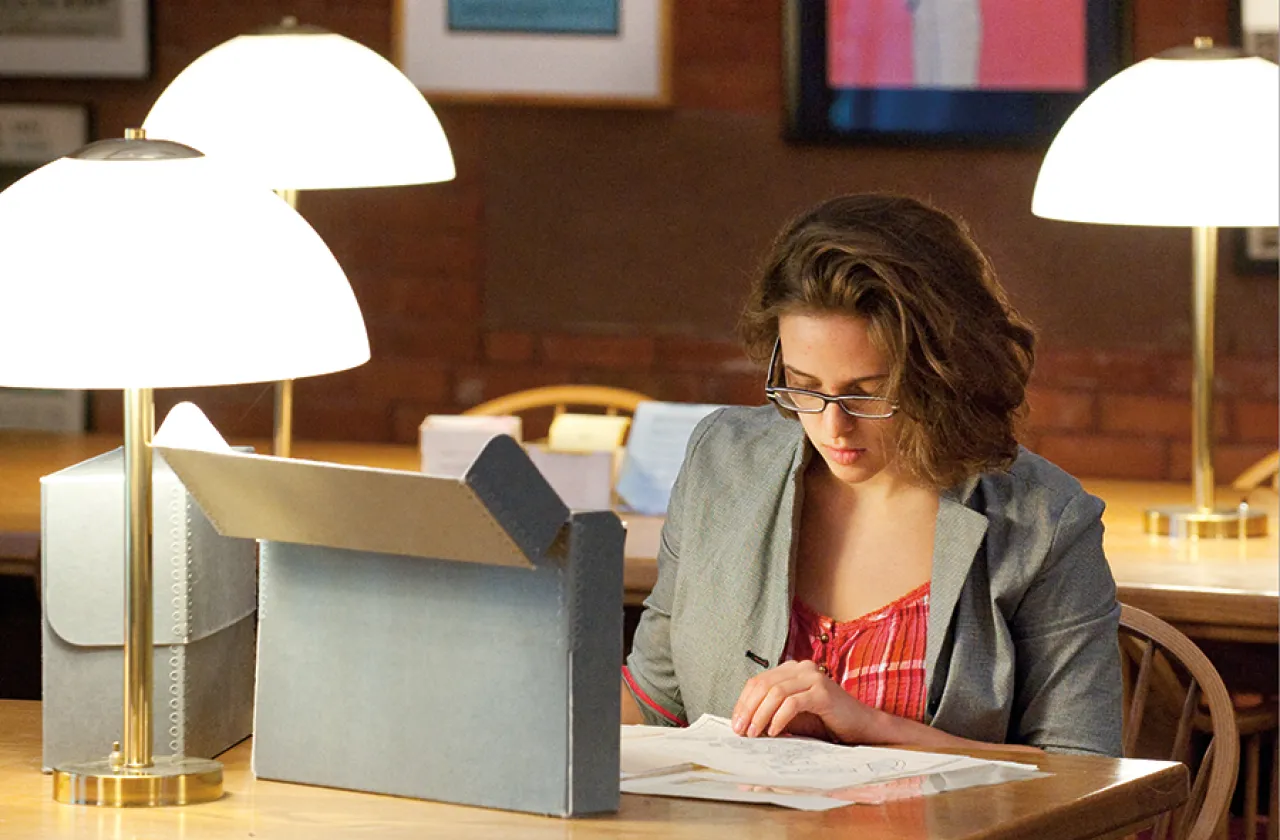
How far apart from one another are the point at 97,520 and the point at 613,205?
106 inches

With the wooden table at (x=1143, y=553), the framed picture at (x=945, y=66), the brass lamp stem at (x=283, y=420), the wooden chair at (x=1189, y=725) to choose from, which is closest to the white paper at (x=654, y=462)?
the wooden table at (x=1143, y=553)

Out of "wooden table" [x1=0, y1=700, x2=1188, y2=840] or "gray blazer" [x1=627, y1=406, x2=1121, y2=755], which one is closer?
"wooden table" [x1=0, y1=700, x2=1188, y2=840]

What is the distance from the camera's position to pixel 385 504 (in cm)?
167

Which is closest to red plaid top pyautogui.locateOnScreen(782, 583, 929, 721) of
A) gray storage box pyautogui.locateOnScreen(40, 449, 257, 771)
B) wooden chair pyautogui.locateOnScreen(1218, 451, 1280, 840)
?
gray storage box pyautogui.locateOnScreen(40, 449, 257, 771)

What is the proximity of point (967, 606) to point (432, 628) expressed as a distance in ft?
2.06

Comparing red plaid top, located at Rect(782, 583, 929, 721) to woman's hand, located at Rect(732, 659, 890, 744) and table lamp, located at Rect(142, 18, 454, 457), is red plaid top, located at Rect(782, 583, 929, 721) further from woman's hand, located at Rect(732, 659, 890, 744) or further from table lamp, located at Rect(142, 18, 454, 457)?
table lamp, located at Rect(142, 18, 454, 457)

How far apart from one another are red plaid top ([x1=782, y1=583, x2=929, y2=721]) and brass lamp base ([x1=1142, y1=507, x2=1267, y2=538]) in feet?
4.33

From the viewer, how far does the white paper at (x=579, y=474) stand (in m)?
3.41

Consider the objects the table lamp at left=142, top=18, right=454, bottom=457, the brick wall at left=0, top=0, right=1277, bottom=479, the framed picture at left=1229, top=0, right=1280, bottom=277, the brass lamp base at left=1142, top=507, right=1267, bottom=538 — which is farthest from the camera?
the brick wall at left=0, top=0, right=1277, bottom=479

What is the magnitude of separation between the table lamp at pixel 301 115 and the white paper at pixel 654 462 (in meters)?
0.66

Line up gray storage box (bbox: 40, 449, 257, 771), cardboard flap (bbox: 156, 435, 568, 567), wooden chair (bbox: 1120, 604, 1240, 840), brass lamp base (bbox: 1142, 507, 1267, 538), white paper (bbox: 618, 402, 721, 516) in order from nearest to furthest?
cardboard flap (bbox: 156, 435, 568, 567) → gray storage box (bbox: 40, 449, 257, 771) → wooden chair (bbox: 1120, 604, 1240, 840) → brass lamp base (bbox: 1142, 507, 1267, 538) → white paper (bbox: 618, 402, 721, 516)

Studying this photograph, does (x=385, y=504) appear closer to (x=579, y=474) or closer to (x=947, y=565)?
(x=947, y=565)

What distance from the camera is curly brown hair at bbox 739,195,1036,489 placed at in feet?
6.93

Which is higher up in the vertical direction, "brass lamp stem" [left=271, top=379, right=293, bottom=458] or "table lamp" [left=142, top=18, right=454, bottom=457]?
"table lamp" [left=142, top=18, right=454, bottom=457]
